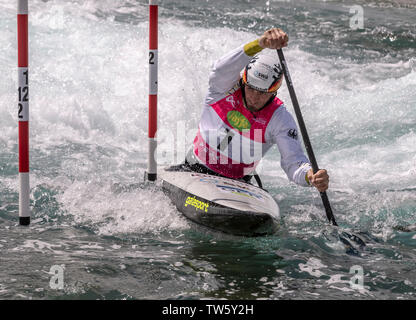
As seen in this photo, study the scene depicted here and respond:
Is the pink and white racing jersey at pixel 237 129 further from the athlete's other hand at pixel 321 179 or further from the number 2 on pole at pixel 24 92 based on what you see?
the number 2 on pole at pixel 24 92

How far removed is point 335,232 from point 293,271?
2.54 ft

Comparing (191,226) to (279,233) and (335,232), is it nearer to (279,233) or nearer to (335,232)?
Answer: (279,233)

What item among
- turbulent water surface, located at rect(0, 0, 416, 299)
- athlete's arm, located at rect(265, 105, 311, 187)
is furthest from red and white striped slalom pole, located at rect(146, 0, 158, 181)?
athlete's arm, located at rect(265, 105, 311, 187)

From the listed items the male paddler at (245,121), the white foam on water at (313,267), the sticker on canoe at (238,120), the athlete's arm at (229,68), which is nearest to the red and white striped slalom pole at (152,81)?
the male paddler at (245,121)

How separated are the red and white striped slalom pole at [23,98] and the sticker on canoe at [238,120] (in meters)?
1.52

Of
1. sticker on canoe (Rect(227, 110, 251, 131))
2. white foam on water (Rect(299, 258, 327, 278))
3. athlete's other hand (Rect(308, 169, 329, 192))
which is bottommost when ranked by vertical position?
white foam on water (Rect(299, 258, 327, 278))

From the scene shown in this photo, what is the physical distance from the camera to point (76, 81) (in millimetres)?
9406

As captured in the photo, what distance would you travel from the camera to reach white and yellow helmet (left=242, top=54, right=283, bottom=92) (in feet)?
15.5

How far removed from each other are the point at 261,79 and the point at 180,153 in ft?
12.4

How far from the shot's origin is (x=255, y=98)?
489 centimetres

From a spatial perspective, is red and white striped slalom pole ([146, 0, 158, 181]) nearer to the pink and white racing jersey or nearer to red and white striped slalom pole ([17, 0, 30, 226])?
the pink and white racing jersey

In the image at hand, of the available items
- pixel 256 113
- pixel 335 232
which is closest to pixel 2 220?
pixel 256 113

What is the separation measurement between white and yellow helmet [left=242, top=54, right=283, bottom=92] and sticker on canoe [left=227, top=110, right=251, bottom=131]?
28 cm

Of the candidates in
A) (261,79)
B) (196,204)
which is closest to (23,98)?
(196,204)
